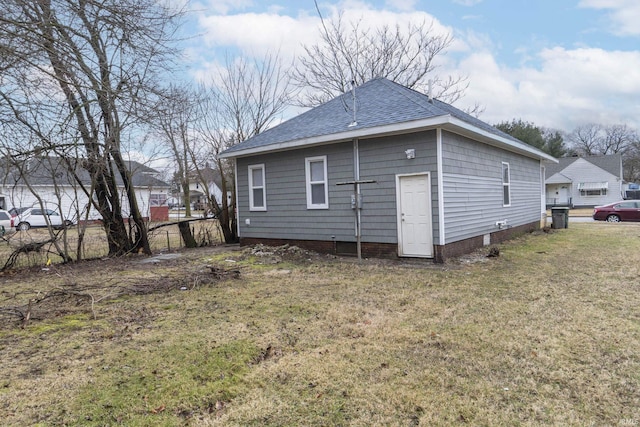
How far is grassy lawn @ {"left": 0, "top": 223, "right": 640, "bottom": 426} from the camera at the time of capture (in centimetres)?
255

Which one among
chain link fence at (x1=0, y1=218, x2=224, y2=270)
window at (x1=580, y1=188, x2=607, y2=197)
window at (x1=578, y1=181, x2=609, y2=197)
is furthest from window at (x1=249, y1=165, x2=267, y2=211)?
window at (x1=580, y1=188, x2=607, y2=197)

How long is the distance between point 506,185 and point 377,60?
13.3 metres

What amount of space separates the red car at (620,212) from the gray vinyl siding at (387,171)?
1674 centimetres

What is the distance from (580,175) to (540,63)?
22438mm

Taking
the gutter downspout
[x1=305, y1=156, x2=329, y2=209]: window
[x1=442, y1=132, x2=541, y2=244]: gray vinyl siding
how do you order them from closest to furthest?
the gutter downspout → [x1=442, y1=132, x2=541, y2=244]: gray vinyl siding → [x1=305, y1=156, x2=329, y2=209]: window

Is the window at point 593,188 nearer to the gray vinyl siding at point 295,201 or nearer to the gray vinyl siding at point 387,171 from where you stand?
the gray vinyl siding at point 387,171

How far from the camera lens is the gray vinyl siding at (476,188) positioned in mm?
8188

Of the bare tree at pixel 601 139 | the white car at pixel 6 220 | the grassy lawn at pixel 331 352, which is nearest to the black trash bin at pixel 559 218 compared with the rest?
the grassy lawn at pixel 331 352

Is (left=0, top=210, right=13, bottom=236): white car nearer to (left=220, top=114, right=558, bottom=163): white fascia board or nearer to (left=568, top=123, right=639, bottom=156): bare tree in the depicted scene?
(left=220, top=114, right=558, bottom=163): white fascia board

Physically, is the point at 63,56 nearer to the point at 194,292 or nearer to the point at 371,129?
the point at 194,292

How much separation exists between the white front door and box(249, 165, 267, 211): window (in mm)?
4088

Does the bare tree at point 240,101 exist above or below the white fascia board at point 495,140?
above

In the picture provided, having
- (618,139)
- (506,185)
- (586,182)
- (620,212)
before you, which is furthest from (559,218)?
(618,139)

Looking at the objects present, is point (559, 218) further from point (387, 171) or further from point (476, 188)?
point (387, 171)
